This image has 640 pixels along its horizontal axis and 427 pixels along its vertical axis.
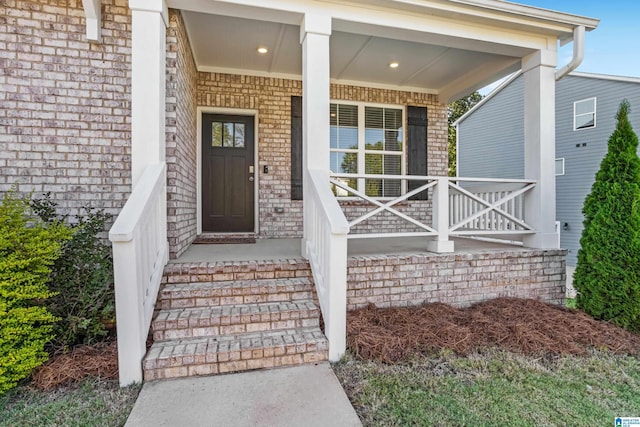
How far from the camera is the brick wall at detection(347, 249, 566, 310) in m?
3.40

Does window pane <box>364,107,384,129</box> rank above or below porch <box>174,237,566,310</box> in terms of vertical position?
above

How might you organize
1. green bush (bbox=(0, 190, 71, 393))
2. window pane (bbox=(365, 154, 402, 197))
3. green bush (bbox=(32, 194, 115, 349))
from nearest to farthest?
green bush (bbox=(0, 190, 71, 393))
green bush (bbox=(32, 194, 115, 349))
window pane (bbox=(365, 154, 402, 197))

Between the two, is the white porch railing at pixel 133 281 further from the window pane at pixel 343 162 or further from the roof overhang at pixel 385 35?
the window pane at pixel 343 162

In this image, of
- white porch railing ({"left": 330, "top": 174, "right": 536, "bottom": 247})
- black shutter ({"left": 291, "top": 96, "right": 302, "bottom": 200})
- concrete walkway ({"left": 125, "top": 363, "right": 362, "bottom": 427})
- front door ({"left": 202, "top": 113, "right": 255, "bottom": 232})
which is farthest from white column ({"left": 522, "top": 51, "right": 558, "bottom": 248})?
front door ({"left": 202, "top": 113, "right": 255, "bottom": 232})

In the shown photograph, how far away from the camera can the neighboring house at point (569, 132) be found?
9430 mm

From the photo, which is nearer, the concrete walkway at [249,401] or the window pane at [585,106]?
the concrete walkway at [249,401]

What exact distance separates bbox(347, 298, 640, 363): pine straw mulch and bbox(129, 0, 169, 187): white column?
239cm

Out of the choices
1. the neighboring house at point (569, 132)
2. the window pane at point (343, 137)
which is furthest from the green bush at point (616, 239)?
the neighboring house at point (569, 132)

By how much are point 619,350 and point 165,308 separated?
3.88 metres

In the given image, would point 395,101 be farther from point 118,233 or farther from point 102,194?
point 118,233

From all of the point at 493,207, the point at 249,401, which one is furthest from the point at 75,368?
the point at 493,207

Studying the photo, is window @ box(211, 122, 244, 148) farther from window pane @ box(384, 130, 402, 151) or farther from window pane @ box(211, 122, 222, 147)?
window pane @ box(384, 130, 402, 151)

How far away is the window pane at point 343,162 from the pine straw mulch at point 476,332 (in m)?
2.95

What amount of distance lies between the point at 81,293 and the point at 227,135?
3.37 metres
